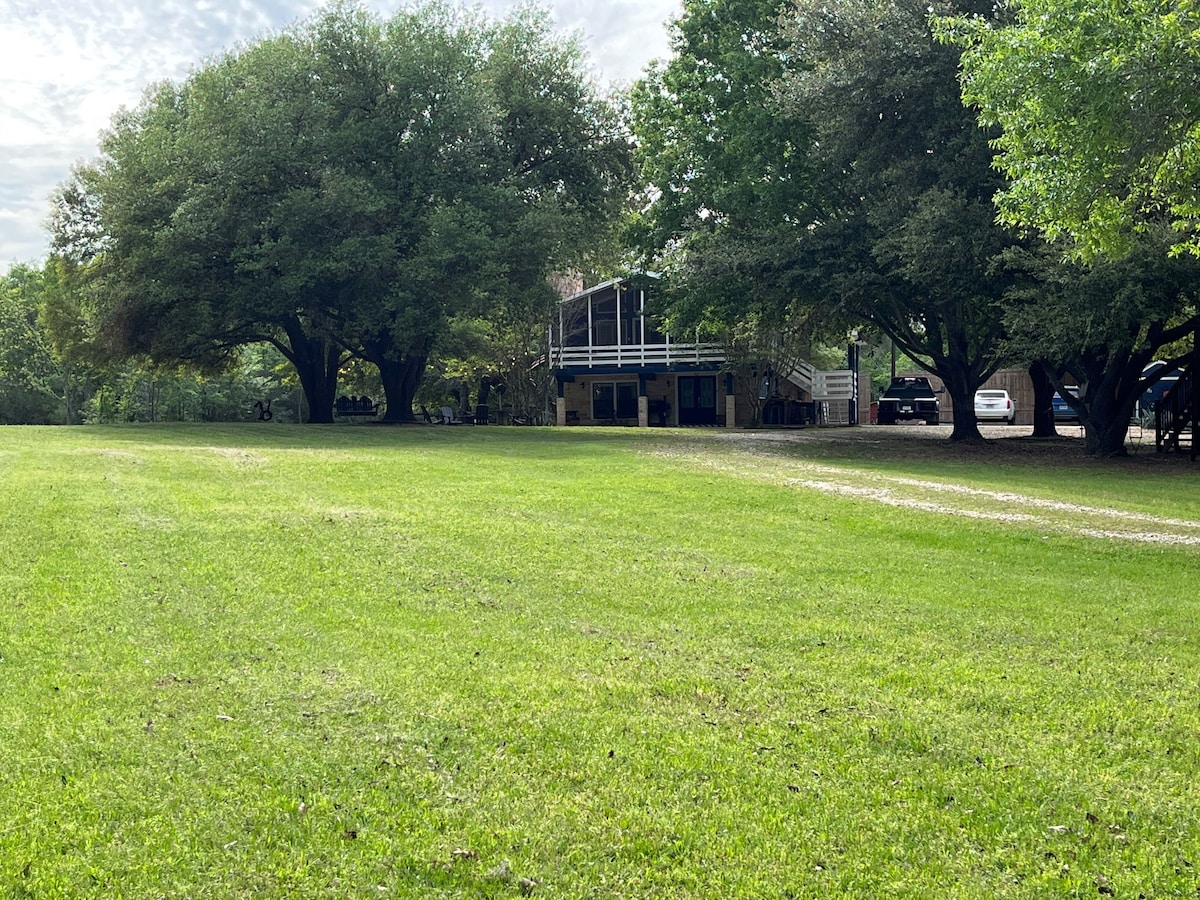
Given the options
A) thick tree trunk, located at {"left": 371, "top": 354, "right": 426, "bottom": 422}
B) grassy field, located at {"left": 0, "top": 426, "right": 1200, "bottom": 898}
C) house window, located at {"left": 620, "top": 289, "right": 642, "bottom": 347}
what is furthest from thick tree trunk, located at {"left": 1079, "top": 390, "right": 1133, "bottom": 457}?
thick tree trunk, located at {"left": 371, "top": 354, "right": 426, "bottom": 422}

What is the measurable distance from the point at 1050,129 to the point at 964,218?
9.46 m

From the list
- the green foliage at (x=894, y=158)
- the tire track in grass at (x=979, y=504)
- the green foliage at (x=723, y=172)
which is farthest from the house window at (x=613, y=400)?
the tire track in grass at (x=979, y=504)

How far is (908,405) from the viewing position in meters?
44.0

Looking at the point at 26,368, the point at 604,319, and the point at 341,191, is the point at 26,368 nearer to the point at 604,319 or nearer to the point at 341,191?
the point at 604,319

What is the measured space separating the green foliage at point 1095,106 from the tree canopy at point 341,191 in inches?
653

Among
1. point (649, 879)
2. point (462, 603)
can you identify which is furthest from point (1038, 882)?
point (462, 603)

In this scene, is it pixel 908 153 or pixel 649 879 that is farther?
pixel 908 153

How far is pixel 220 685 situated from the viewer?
5004 millimetres

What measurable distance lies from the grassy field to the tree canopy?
17.4 meters

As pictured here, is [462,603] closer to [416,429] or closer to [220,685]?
[220,685]

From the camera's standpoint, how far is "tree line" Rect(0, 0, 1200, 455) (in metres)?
21.4

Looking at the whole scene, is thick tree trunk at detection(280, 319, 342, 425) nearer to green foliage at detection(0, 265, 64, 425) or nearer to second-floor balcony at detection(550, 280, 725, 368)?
second-floor balcony at detection(550, 280, 725, 368)

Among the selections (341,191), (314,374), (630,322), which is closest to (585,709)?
(341,191)

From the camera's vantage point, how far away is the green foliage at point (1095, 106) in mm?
10516
